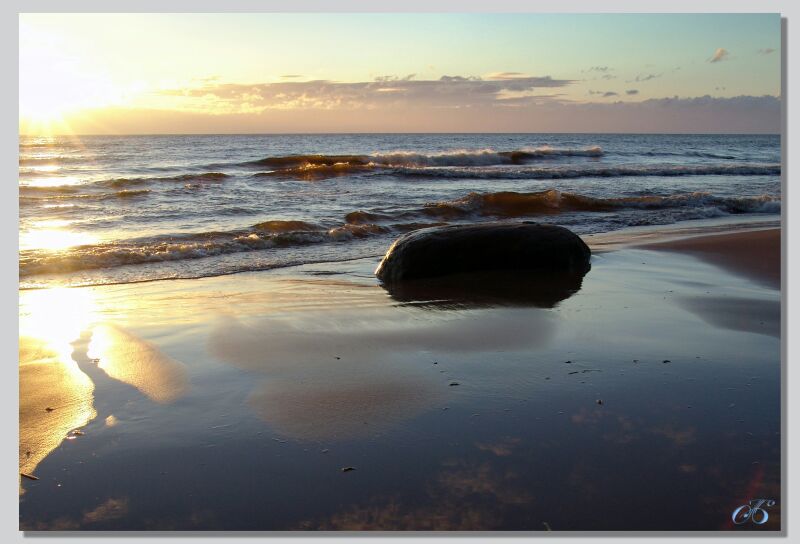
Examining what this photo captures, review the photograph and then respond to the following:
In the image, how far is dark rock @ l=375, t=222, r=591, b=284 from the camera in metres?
6.60

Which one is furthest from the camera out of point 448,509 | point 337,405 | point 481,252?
point 481,252

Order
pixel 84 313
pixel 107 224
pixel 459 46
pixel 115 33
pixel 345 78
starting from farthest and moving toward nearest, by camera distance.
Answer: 1. pixel 107 224
2. pixel 84 313
3. pixel 345 78
4. pixel 459 46
5. pixel 115 33

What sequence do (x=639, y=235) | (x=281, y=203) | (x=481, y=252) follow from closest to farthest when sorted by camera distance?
(x=481, y=252)
(x=639, y=235)
(x=281, y=203)

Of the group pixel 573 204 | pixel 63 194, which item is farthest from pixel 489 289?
pixel 63 194

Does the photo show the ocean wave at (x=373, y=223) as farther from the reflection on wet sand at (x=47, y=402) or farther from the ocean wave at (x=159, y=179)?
the reflection on wet sand at (x=47, y=402)

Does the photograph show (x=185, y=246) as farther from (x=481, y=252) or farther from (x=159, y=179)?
(x=159, y=179)

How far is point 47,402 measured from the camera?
354 centimetres

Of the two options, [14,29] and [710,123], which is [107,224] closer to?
[14,29]

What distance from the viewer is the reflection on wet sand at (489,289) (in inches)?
221

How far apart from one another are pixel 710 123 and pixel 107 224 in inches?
332

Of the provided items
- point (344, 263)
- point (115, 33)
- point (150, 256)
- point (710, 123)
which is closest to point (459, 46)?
point (115, 33)

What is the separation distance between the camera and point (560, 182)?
18.7 m

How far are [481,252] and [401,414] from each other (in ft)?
12.0

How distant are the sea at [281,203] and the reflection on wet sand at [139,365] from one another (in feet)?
4.38
